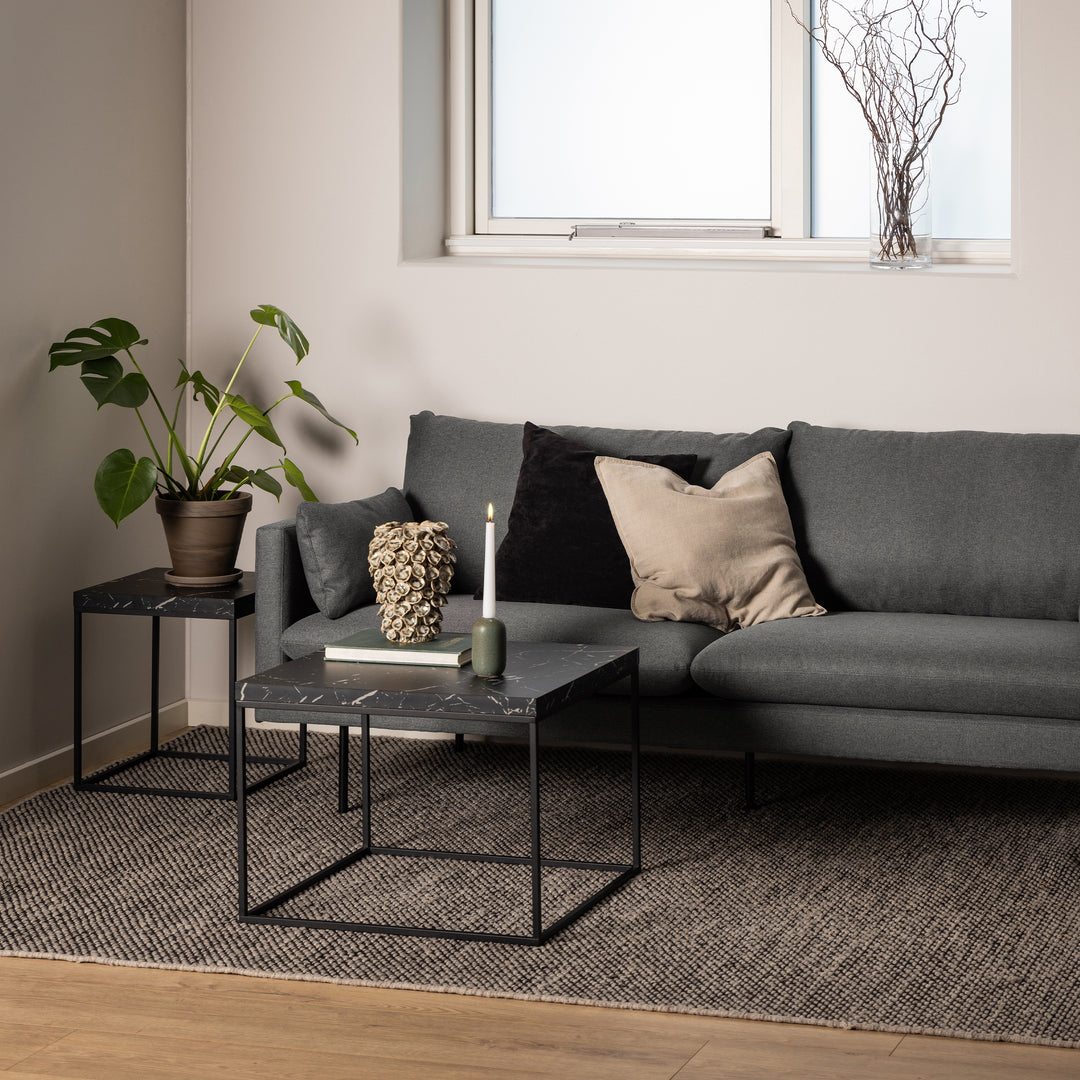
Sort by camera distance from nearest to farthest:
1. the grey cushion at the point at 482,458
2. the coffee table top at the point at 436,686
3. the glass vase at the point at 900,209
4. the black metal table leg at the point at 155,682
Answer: the coffee table top at the point at 436,686, the grey cushion at the point at 482,458, the black metal table leg at the point at 155,682, the glass vase at the point at 900,209

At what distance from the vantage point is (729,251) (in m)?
4.35

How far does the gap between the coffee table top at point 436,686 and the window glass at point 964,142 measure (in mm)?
1934

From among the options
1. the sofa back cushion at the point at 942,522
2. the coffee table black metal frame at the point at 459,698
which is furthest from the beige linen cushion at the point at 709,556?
the coffee table black metal frame at the point at 459,698

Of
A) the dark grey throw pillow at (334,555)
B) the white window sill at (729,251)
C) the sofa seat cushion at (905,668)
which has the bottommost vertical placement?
the sofa seat cushion at (905,668)

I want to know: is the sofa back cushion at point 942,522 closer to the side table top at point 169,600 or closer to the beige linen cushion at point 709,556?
the beige linen cushion at point 709,556

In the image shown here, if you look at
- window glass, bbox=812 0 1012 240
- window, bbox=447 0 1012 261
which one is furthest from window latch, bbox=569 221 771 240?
window glass, bbox=812 0 1012 240

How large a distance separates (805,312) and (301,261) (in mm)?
1447

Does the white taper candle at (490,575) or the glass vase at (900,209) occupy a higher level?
the glass vase at (900,209)

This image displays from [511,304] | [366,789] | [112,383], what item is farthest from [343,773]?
[511,304]

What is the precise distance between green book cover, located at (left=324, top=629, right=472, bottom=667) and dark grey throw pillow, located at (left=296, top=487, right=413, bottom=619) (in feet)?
2.03

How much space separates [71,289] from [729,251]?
1838 mm

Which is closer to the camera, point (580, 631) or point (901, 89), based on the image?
point (580, 631)

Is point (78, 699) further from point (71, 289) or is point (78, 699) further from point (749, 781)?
point (749, 781)

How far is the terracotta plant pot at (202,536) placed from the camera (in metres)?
3.76
